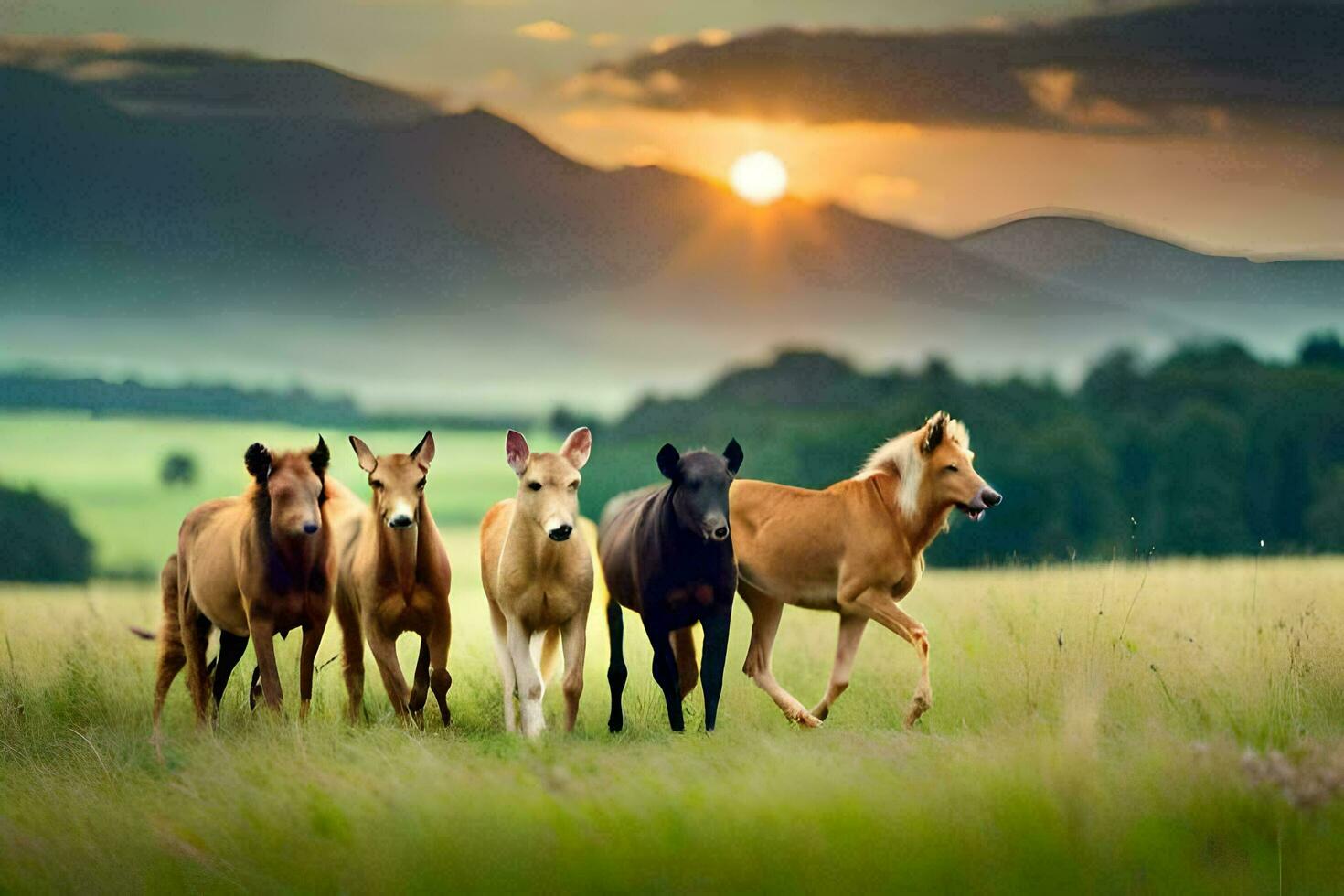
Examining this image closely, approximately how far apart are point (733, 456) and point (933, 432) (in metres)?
2.14

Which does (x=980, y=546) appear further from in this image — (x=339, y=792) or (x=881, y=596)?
(x=339, y=792)

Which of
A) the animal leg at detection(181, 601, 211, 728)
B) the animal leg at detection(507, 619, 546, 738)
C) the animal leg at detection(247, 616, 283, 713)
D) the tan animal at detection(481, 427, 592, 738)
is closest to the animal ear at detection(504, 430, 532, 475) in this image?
the tan animal at detection(481, 427, 592, 738)

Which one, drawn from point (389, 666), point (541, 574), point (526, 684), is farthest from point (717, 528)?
point (389, 666)

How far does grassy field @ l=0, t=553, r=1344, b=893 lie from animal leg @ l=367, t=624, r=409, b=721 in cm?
23

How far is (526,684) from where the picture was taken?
11.9 meters

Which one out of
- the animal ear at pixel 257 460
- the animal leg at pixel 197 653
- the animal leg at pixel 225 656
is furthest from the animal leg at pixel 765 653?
the animal leg at pixel 197 653

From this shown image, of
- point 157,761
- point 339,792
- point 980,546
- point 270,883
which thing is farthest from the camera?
point 980,546

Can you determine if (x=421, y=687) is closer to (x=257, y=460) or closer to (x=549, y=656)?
(x=549, y=656)

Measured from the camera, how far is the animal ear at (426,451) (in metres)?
11.9

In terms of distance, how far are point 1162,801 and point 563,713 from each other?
5346 mm

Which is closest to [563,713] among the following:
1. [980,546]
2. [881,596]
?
[881,596]

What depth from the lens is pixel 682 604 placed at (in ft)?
39.4

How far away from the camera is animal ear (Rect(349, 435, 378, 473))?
11781 millimetres

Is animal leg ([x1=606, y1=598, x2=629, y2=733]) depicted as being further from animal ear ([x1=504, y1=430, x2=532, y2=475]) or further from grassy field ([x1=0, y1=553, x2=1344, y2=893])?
animal ear ([x1=504, y1=430, x2=532, y2=475])
